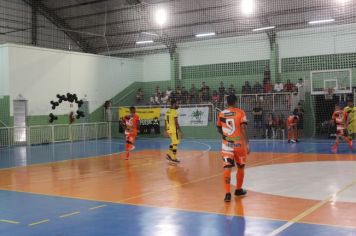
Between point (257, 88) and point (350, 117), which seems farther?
point (257, 88)

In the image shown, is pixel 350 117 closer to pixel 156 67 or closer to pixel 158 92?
pixel 158 92

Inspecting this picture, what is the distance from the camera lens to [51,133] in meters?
29.7

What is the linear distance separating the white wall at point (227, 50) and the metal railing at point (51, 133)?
8623 mm

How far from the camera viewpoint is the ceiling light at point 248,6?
2973cm

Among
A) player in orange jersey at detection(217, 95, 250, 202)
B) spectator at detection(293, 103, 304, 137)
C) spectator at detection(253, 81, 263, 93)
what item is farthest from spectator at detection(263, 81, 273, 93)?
player in orange jersey at detection(217, 95, 250, 202)

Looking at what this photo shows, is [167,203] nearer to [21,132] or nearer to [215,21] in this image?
[21,132]

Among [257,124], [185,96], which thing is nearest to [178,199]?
[257,124]

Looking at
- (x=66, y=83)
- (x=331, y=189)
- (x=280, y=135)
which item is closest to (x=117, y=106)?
(x=66, y=83)

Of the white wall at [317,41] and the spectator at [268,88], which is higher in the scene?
the white wall at [317,41]

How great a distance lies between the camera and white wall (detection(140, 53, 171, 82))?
36000 millimetres

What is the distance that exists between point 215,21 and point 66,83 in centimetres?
1173

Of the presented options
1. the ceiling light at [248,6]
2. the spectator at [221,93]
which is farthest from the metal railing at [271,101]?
the ceiling light at [248,6]

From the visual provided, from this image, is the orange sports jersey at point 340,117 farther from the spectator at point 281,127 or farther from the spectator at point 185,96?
the spectator at point 185,96

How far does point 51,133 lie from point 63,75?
14.6ft
